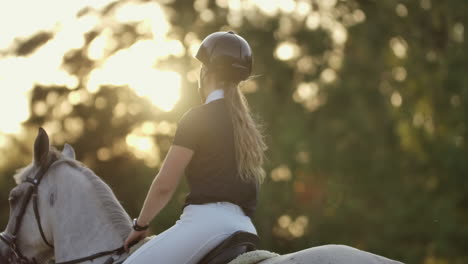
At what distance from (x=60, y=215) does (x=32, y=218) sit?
0.25 metres

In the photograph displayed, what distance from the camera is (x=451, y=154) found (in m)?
23.8

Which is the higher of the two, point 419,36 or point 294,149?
point 419,36

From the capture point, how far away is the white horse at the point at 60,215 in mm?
5398

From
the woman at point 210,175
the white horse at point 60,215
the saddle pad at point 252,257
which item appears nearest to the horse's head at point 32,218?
the white horse at point 60,215

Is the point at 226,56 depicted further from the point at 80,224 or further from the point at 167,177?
the point at 80,224

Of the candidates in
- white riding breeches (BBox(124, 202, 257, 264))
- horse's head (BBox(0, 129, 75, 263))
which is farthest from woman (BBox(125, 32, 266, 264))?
horse's head (BBox(0, 129, 75, 263))

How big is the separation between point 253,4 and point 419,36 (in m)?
5.98

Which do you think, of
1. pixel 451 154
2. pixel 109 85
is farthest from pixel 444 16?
pixel 109 85

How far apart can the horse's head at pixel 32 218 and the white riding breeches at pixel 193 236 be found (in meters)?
1.24

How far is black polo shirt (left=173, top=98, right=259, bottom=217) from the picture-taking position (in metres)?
4.65

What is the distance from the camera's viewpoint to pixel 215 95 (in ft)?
16.1

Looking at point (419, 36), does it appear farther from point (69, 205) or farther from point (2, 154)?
point (69, 205)

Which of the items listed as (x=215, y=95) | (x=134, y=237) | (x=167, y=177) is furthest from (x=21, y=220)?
(x=215, y=95)

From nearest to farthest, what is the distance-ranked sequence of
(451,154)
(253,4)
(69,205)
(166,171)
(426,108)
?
(166,171) → (69,205) → (451,154) → (426,108) → (253,4)
